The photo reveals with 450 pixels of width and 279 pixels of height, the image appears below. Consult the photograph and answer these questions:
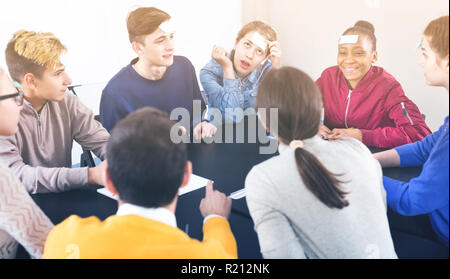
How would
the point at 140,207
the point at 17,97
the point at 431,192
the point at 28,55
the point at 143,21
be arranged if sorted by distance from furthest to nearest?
the point at 143,21
the point at 28,55
the point at 17,97
the point at 431,192
the point at 140,207

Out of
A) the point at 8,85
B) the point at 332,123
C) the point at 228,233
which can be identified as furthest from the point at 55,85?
the point at 332,123

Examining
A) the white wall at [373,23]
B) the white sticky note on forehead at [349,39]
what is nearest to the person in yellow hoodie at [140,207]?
the white sticky note on forehead at [349,39]

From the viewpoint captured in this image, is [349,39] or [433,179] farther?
[349,39]

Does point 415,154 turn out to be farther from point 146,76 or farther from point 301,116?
point 146,76

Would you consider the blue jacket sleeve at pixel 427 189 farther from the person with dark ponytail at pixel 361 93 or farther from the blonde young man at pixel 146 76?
the blonde young man at pixel 146 76

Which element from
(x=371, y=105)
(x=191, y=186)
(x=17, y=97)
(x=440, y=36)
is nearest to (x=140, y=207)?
(x=191, y=186)

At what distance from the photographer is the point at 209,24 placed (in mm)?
3859

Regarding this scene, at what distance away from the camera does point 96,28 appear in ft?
10.3

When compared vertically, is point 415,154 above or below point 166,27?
below

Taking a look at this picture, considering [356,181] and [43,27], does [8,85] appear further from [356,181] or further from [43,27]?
[43,27]

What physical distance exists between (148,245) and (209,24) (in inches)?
133

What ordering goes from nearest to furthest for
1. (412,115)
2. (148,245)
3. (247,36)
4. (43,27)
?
(148,245)
(412,115)
(247,36)
(43,27)

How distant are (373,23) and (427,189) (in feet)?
9.92

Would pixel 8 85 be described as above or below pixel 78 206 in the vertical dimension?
above
